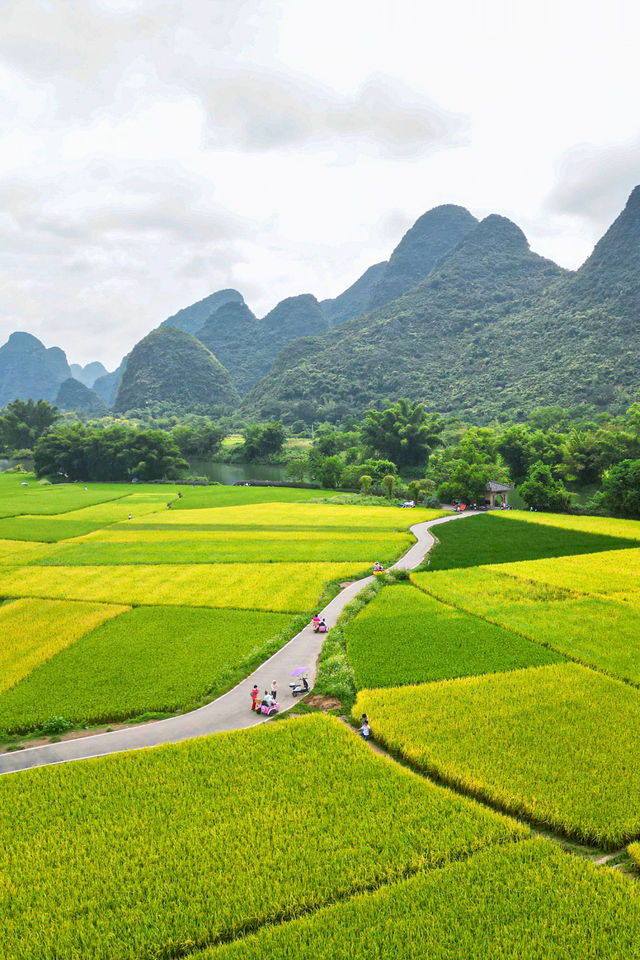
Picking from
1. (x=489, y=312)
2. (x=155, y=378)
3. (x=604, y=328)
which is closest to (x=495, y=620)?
(x=604, y=328)

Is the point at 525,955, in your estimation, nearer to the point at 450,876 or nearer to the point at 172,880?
the point at 450,876

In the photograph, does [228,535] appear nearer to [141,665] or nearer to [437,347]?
[141,665]

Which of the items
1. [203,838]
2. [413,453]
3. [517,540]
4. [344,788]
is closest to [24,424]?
[413,453]

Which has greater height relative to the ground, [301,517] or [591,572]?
[301,517]

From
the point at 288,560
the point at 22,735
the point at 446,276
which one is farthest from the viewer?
the point at 446,276

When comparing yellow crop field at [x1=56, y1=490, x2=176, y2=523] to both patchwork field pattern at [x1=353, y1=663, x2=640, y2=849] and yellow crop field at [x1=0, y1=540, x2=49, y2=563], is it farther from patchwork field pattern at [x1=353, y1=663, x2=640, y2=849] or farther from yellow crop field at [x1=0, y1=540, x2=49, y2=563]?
patchwork field pattern at [x1=353, y1=663, x2=640, y2=849]
